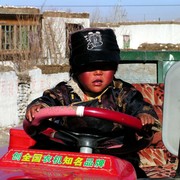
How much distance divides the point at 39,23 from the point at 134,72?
73.9 feet

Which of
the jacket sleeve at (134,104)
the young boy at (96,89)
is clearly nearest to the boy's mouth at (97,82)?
the young boy at (96,89)

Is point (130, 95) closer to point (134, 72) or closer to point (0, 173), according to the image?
point (0, 173)

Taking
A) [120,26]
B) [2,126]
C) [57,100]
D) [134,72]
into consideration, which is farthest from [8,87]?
[120,26]

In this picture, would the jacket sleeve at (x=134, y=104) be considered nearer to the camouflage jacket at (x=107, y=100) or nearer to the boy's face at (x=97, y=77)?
the camouflage jacket at (x=107, y=100)

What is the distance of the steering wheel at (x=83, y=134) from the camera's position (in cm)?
322

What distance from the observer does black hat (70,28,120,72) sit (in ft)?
12.3

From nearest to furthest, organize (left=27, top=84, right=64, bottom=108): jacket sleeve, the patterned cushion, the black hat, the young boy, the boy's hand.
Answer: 1. the boy's hand
2. the young boy
3. the black hat
4. (left=27, top=84, right=64, bottom=108): jacket sleeve
5. the patterned cushion

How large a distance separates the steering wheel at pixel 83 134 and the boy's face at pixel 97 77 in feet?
1.14

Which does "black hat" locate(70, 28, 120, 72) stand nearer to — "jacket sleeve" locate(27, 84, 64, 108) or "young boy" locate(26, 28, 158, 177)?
"young boy" locate(26, 28, 158, 177)

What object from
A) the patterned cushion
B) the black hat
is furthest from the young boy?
the patterned cushion

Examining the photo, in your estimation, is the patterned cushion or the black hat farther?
the patterned cushion

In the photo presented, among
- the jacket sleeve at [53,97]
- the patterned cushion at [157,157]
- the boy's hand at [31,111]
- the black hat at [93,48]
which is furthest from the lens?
the patterned cushion at [157,157]

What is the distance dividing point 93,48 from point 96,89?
10.5 inches

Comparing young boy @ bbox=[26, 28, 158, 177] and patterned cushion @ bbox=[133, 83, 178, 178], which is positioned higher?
young boy @ bbox=[26, 28, 158, 177]
